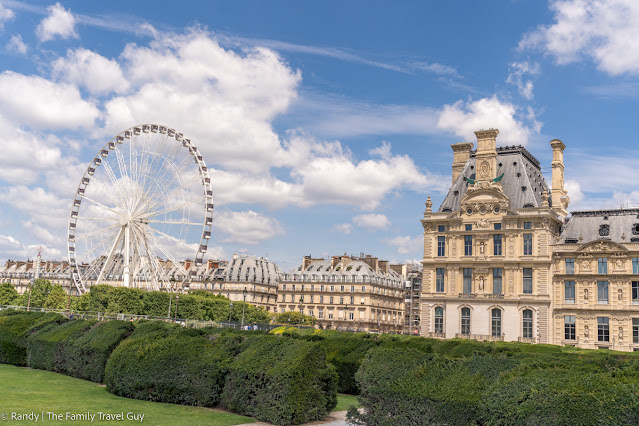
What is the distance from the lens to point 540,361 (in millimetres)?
13859

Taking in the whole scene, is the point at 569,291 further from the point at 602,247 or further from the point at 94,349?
the point at 94,349

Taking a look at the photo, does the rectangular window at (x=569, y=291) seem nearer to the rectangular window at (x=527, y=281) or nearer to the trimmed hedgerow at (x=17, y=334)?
the rectangular window at (x=527, y=281)

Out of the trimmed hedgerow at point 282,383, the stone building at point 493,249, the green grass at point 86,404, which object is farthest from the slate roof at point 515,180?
the green grass at point 86,404

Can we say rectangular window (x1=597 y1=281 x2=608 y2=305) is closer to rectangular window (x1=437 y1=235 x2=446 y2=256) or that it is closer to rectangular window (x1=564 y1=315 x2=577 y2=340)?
rectangular window (x1=564 y1=315 x2=577 y2=340)

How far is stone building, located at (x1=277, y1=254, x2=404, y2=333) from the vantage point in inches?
3986

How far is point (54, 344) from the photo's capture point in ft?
79.9

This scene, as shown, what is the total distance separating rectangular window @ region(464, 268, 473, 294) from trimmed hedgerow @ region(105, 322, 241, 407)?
1895 inches

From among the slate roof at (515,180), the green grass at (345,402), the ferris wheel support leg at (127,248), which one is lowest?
the green grass at (345,402)

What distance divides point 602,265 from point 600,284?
6.03 ft

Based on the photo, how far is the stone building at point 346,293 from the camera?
10125 centimetres

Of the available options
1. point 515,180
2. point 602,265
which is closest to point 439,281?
point 515,180

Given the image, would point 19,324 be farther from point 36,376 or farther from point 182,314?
point 182,314

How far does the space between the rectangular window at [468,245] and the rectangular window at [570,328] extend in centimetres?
1144

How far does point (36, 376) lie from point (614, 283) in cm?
5171
